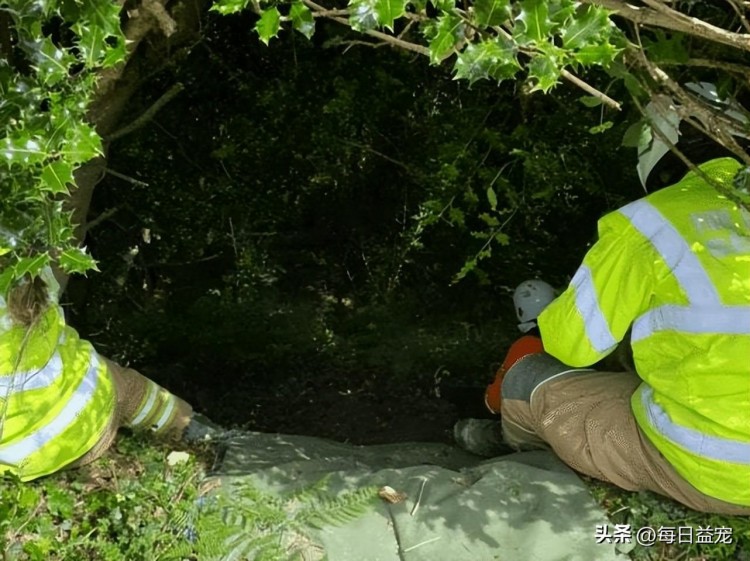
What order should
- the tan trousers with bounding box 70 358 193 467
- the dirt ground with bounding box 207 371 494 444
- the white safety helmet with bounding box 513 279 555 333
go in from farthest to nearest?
the dirt ground with bounding box 207 371 494 444, the white safety helmet with bounding box 513 279 555 333, the tan trousers with bounding box 70 358 193 467

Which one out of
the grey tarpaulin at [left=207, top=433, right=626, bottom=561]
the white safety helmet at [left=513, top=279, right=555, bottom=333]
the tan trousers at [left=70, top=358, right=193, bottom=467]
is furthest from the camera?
the white safety helmet at [left=513, top=279, right=555, bottom=333]

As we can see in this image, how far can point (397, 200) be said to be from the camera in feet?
11.7

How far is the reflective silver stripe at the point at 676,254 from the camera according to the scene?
→ 6.86ft

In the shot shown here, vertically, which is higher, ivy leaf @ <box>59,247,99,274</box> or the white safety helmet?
ivy leaf @ <box>59,247,99,274</box>

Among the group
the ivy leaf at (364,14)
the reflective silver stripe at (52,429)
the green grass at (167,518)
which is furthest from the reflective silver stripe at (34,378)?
the ivy leaf at (364,14)

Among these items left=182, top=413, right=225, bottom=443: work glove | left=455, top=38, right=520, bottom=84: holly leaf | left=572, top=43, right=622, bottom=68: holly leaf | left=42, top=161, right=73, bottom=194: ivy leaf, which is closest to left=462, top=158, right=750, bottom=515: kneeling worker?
left=572, top=43, right=622, bottom=68: holly leaf

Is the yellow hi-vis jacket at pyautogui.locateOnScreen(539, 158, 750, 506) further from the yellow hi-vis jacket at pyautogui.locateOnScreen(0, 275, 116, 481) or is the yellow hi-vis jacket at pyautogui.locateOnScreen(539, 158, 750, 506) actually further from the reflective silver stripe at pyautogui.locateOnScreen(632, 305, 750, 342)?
the yellow hi-vis jacket at pyautogui.locateOnScreen(0, 275, 116, 481)

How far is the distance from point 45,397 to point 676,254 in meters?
1.99

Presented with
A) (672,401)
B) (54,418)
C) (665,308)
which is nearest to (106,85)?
(54,418)

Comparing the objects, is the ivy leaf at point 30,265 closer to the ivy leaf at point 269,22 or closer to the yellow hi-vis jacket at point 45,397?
the ivy leaf at point 269,22

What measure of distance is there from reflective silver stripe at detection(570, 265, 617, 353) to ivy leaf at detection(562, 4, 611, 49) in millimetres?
1184

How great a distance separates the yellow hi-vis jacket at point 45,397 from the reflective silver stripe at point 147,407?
29 centimetres

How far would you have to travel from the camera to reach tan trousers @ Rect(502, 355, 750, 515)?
2424 millimetres

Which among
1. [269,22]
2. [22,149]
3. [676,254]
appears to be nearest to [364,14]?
[269,22]
